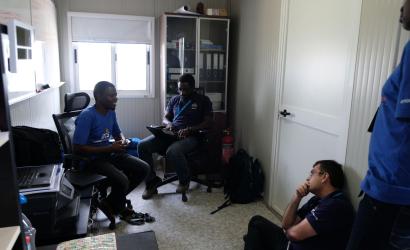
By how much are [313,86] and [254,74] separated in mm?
1083

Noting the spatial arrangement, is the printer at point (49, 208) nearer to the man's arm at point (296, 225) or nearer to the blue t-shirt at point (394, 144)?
the man's arm at point (296, 225)

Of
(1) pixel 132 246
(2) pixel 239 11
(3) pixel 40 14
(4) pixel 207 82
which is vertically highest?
(2) pixel 239 11

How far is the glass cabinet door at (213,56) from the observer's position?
3994 mm

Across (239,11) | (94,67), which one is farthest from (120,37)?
(239,11)

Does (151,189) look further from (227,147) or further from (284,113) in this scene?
(284,113)

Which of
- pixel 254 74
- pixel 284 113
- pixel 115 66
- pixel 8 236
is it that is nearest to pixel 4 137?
pixel 8 236

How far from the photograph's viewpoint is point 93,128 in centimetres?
263

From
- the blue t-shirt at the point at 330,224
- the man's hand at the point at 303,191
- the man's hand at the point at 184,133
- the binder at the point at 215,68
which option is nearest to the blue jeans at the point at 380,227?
the blue t-shirt at the point at 330,224

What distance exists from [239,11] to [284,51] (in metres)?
1.32

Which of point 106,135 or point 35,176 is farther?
point 106,135

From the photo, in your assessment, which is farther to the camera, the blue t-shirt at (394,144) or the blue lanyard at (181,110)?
the blue lanyard at (181,110)

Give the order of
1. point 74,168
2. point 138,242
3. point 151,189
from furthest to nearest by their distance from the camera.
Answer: point 151,189 → point 74,168 → point 138,242

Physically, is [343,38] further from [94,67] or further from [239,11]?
[94,67]

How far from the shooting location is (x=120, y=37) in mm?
4062
